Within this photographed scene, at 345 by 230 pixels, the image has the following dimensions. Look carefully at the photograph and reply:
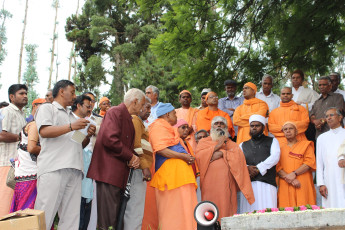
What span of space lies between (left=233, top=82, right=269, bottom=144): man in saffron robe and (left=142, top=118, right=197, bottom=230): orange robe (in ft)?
6.08

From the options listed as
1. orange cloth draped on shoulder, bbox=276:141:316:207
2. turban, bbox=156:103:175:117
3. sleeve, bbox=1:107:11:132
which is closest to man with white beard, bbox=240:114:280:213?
orange cloth draped on shoulder, bbox=276:141:316:207

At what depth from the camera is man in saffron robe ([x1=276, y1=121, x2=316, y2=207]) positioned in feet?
20.0

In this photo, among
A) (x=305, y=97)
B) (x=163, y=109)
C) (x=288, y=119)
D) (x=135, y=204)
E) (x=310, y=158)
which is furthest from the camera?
(x=305, y=97)

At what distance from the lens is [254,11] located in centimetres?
851

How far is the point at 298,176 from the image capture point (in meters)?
6.18

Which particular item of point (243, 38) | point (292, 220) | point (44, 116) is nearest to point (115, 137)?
point (44, 116)

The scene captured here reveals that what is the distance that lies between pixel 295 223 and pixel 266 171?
6.49ft

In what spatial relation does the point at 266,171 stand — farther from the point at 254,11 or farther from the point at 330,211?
the point at 254,11

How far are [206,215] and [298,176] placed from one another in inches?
94.9

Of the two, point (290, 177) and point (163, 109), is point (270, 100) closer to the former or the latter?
point (290, 177)

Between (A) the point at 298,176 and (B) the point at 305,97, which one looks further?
(B) the point at 305,97

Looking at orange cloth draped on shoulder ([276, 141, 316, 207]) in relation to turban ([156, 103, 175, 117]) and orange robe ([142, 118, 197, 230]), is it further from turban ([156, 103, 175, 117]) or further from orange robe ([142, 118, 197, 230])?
turban ([156, 103, 175, 117])

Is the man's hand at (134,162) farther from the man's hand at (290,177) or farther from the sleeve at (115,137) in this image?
the man's hand at (290,177)

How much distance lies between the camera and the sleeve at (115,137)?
470cm
